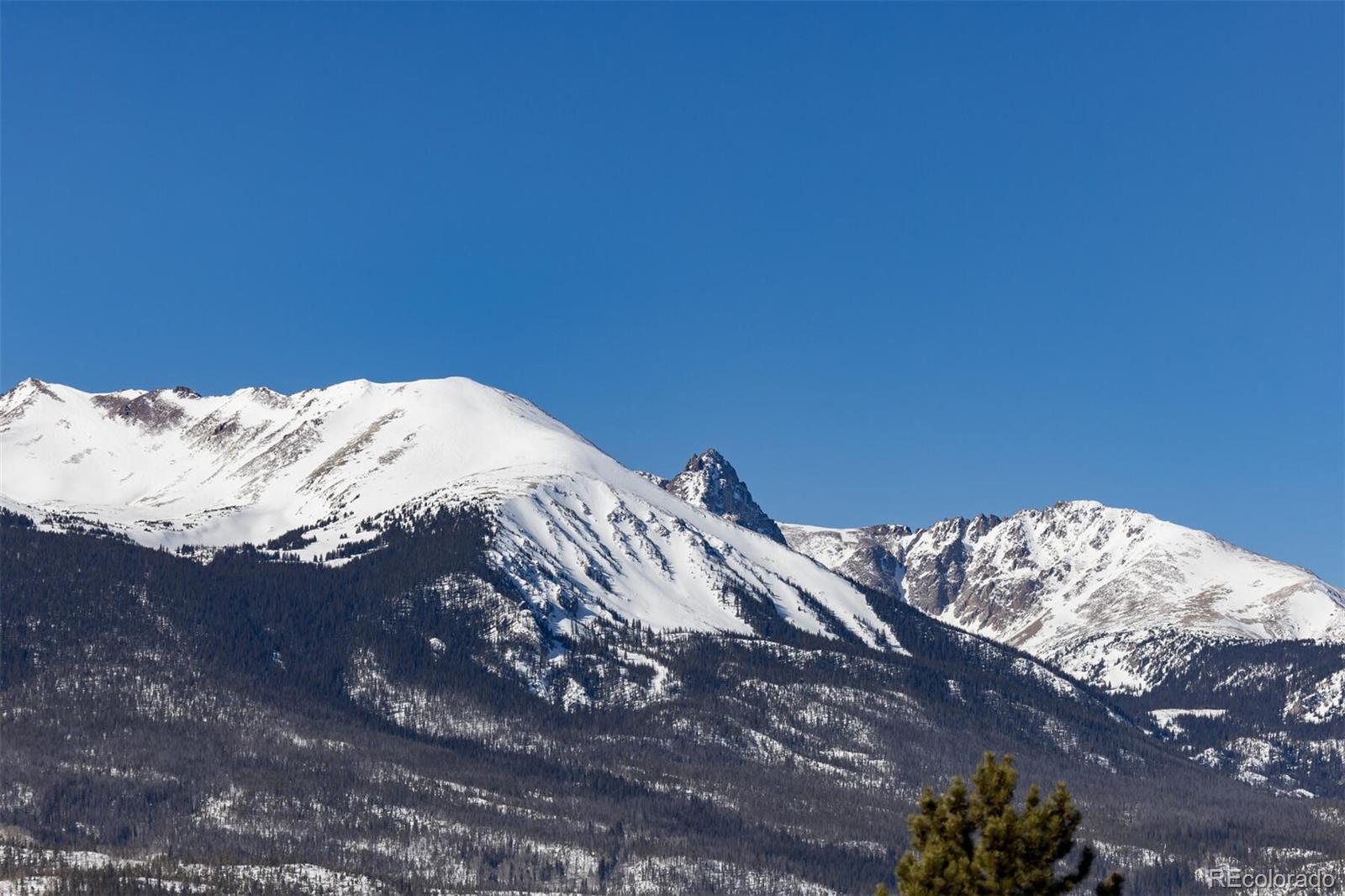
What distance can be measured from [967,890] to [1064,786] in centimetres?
590

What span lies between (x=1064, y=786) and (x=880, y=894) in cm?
894

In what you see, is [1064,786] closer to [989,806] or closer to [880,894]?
[989,806]

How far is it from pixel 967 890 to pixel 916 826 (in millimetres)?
3462

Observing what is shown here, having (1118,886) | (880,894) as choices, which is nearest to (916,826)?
(880,894)

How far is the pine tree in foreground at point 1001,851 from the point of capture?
78.1 metres

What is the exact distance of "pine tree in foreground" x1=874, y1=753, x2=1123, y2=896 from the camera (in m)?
78.1

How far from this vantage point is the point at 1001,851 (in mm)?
78188

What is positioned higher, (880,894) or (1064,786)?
(1064,786)

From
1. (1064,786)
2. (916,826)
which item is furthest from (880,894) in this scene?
(1064,786)

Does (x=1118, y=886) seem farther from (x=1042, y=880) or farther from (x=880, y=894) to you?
(x=880, y=894)

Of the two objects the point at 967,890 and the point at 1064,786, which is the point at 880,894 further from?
the point at 1064,786

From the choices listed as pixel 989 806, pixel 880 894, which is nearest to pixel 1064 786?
pixel 989 806

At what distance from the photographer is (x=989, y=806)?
7925 centimetres

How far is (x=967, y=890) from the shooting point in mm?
78250
